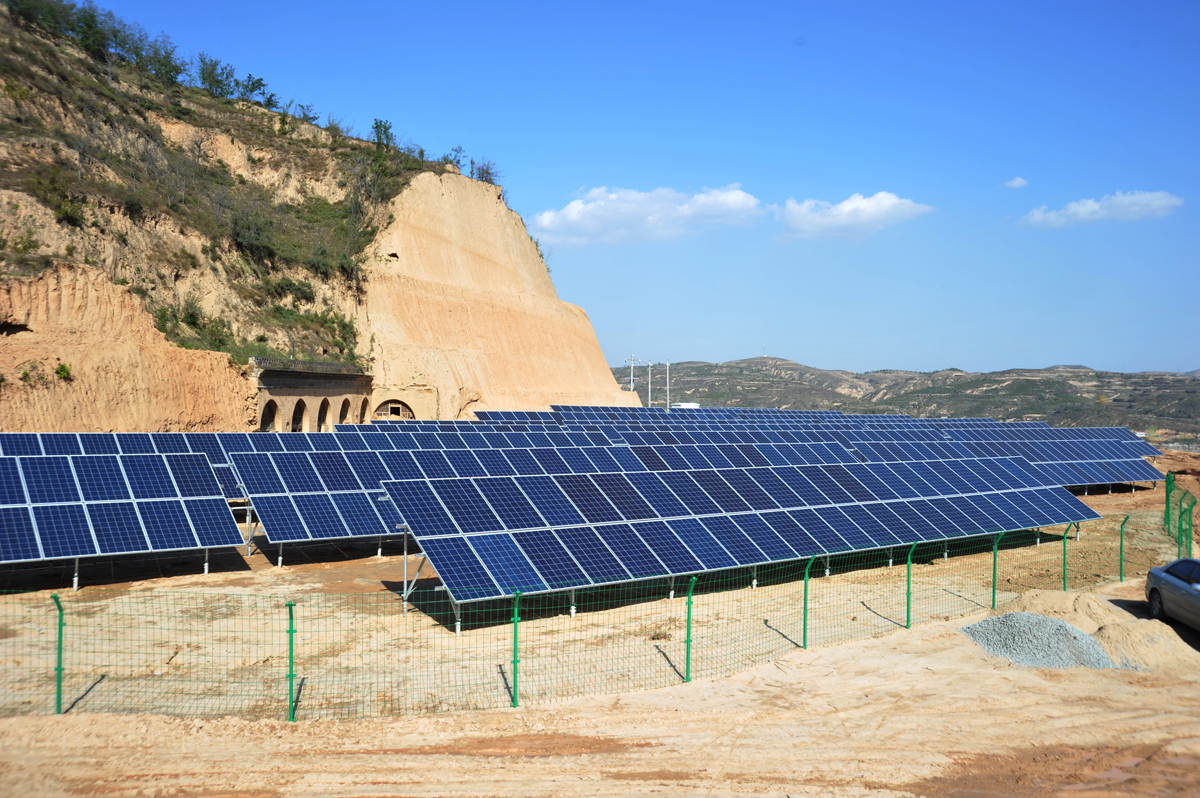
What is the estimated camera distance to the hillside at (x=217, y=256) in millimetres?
28719

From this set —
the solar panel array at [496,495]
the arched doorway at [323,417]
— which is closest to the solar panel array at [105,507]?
the solar panel array at [496,495]

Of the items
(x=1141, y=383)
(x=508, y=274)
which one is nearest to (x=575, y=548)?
(x=508, y=274)

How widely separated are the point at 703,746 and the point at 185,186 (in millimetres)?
46073

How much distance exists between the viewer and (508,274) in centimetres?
5725

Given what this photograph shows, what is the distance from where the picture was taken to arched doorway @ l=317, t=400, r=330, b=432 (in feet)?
124

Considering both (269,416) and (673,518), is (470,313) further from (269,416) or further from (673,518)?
(673,518)

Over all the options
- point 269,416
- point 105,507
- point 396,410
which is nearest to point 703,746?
point 105,507

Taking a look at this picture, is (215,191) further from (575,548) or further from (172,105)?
(575,548)

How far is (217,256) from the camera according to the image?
128 ft

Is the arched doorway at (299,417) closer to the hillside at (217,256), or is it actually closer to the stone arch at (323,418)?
the stone arch at (323,418)

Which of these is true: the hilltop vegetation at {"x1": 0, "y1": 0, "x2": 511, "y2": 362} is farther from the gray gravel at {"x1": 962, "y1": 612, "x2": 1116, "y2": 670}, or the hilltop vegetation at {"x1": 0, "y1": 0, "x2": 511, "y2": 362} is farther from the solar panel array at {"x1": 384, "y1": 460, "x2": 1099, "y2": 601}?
the gray gravel at {"x1": 962, "y1": 612, "x2": 1116, "y2": 670}

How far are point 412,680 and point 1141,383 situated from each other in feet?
514

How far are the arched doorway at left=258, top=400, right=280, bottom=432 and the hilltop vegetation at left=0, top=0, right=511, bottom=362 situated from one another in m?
2.70

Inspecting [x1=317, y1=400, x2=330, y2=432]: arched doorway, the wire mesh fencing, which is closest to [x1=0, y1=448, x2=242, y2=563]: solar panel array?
the wire mesh fencing
